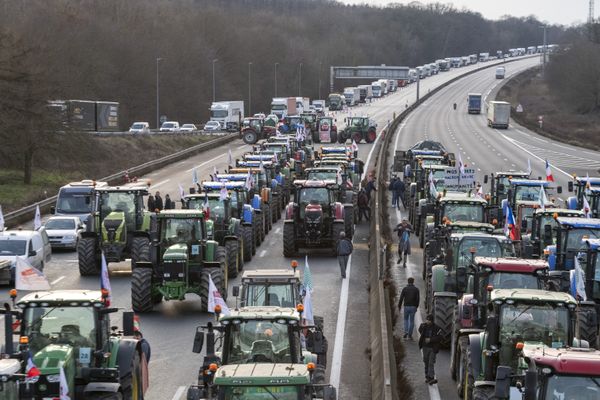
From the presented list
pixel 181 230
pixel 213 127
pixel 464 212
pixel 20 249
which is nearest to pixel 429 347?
pixel 181 230

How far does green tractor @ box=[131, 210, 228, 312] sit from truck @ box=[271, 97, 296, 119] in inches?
3254

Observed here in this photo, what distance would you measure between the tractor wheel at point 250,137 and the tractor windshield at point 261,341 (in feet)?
234

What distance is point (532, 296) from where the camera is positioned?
59.4 feet

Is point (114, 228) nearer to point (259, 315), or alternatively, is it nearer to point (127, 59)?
point (259, 315)

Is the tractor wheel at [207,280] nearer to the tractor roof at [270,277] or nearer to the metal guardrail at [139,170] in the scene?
the tractor roof at [270,277]

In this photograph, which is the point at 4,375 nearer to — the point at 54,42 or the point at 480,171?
the point at 480,171

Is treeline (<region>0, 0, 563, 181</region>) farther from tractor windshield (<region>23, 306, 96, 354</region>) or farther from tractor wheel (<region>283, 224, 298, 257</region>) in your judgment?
tractor windshield (<region>23, 306, 96, 354</region>)

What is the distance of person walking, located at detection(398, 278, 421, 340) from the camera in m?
25.5

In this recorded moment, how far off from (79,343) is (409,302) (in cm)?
979

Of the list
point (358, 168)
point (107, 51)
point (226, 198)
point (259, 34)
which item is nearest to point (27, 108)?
point (358, 168)

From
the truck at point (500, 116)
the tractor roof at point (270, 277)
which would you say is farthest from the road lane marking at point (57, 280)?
A: the truck at point (500, 116)

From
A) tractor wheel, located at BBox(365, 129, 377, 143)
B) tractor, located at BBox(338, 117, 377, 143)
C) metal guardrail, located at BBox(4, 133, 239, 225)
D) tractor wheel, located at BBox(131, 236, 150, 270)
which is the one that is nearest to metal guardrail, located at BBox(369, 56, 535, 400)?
tractor wheel, located at BBox(131, 236, 150, 270)

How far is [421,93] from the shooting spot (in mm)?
170375

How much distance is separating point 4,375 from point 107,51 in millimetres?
107905
